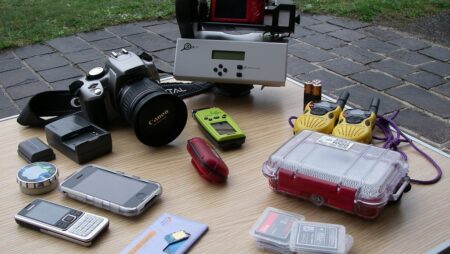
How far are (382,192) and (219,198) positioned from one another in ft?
0.88

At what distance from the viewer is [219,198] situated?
0.89 m

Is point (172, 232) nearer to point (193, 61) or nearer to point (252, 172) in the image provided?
point (252, 172)

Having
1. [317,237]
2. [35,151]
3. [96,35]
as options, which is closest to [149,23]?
[96,35]

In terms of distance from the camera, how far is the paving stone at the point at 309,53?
8.99 feet

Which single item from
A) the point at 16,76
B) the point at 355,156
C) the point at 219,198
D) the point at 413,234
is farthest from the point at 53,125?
the point at 16,76

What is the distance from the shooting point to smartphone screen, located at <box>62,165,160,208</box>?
860 mm

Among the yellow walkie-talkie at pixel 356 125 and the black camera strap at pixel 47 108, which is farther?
the black camera strap at pixel 47 108

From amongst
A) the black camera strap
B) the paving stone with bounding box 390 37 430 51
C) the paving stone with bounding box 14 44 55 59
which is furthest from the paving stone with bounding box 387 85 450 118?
the paving stone with bounding box 14 44 55 59

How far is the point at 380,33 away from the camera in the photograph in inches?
122

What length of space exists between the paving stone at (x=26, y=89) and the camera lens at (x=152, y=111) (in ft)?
4.98

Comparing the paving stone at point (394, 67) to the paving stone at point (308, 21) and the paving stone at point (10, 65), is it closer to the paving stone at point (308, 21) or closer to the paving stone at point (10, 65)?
the paving stone at point (308, 21)

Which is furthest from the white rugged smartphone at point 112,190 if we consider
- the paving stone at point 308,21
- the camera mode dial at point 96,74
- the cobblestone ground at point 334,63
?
the paving stone at point 308,21

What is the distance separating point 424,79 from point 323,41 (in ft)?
2.22

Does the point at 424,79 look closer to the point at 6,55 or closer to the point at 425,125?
the point at 425,125
